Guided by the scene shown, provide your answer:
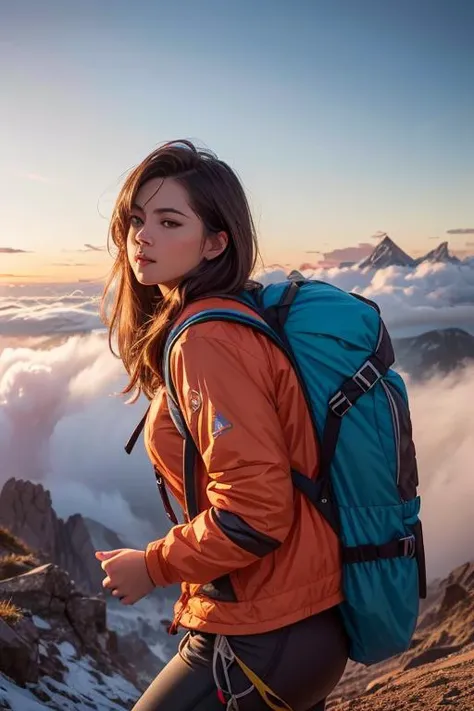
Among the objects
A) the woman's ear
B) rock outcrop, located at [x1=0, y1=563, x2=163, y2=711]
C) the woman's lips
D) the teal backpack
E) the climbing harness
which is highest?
the woman's ear

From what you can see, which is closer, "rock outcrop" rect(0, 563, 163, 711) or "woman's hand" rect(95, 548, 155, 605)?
→ "woman's hand" rect(95, 548, 155, 605)

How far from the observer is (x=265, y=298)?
2912 millimetres

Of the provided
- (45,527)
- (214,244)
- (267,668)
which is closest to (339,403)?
(214,244)

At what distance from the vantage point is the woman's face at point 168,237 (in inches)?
118

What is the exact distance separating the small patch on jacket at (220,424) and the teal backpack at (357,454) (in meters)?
0.22

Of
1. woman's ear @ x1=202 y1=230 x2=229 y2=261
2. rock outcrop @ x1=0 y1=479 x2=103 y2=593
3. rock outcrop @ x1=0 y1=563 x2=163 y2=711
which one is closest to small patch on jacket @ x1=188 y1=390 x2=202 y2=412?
woman's ear @ x1=202 y1=230 x2=229 y2=261

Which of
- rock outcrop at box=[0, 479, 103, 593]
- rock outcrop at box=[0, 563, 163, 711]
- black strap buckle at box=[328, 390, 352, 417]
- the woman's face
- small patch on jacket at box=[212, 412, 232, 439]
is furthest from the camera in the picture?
rock outcrop at box=[0, 479, 103, 593]

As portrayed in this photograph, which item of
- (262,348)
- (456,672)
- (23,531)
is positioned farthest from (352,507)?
(23,531)

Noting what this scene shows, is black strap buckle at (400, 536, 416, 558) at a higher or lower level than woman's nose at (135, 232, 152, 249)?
lower

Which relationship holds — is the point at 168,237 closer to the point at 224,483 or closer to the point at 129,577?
the point at 224,483

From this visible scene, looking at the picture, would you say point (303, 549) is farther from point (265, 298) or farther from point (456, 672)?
point (456, 672)

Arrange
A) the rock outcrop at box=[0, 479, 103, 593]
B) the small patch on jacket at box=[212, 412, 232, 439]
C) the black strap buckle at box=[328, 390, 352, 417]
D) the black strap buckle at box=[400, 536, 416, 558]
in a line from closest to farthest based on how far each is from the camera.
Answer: the small patch on jacket at box=[212, 412, 232, 439], the black strap buckle at box=[328, 390, 352, 417], the black strap buckle at box=[400, 536, 416, 558], the rock outcrop at box=[0, 479, 103, 593]

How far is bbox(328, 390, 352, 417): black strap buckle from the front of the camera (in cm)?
264

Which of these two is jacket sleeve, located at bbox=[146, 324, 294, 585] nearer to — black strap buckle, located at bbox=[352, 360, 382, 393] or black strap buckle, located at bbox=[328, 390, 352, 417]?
black strap buckle, located at bbox=[328, 390, 352, 417]
